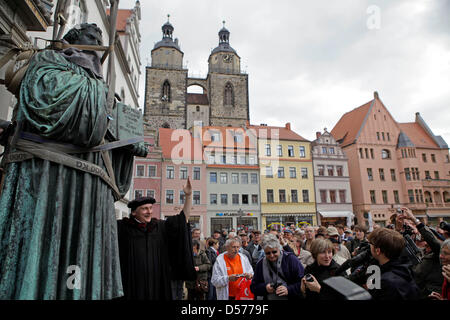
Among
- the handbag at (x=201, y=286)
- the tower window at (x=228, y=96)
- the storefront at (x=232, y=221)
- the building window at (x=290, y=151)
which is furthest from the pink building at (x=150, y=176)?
the tower window at (x=228, y=96)

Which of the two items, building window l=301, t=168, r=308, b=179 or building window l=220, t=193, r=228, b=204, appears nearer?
building window l=220, t=193, r=228, b=204

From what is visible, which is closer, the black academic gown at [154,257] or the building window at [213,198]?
the black academic gown at [154,257]

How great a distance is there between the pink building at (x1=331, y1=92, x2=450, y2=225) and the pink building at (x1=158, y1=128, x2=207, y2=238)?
67.1 feet

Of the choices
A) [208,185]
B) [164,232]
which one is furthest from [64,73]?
[208,185]

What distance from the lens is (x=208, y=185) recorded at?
32.9 m

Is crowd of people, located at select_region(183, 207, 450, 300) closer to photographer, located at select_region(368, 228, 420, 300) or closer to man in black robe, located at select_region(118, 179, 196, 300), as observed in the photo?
photographer, located at select_region(368, 228, 420, 300)

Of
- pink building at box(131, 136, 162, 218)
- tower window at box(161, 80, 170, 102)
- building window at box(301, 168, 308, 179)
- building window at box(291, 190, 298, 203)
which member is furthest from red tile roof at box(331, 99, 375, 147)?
tower window at box(161, 80, 170, 102)

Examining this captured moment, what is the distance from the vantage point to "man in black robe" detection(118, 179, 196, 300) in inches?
102

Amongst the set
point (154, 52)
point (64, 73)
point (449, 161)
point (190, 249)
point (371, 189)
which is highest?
point (154, 52)

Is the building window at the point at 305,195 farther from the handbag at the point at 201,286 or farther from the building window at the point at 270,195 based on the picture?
the handbag at the point at 201,286

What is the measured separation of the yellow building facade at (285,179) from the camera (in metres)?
34.4

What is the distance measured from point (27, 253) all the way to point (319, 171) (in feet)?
123

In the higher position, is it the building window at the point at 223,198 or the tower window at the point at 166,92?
the tower window at the point at 166,92
